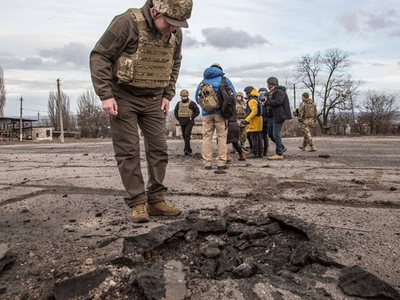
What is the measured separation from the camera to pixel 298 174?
240 inches

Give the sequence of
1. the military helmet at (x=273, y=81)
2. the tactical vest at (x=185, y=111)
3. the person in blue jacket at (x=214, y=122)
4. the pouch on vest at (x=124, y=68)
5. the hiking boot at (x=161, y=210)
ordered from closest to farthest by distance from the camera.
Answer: the pouch on vest at (x=124, y=68) < the hiking boot at (x=161, y=210) < the person in blue jacket at (x=214, y=122) < the military helmet at (x=273, y=81) < the tactical vest at (x=185, y=111)

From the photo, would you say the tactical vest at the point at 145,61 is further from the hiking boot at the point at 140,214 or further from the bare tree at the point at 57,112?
the bare tree at the point at 57,112

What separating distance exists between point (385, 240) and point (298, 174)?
3.46 metres

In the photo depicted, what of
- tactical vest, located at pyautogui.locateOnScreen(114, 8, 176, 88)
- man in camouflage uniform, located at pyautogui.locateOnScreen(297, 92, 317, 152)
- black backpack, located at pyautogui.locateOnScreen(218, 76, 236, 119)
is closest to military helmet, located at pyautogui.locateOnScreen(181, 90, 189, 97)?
man in camouflage uniform, located at pyautogui.locateOnScreen(297, 92, 317, 152)

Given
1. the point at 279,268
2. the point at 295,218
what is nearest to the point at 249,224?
the point at 295,218

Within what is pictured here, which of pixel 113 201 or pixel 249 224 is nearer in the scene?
pixel 249 224

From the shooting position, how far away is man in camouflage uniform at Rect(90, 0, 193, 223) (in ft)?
9.93

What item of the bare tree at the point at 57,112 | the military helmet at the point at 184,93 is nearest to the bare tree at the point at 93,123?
the bare tree at the point at 57,112

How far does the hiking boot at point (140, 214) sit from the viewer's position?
3.12 metres

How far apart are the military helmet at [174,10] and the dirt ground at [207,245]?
1.54m

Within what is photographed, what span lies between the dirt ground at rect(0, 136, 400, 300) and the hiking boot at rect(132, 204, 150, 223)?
8 cm

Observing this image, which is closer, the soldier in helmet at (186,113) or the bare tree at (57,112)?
the soldier in helmet at (186,113)

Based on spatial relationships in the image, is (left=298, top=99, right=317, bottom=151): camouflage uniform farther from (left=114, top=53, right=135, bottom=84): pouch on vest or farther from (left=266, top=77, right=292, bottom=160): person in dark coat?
(left=114, top=53, right=135, bottom=84): pouch on vest

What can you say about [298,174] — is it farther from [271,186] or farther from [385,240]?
[385,240]
